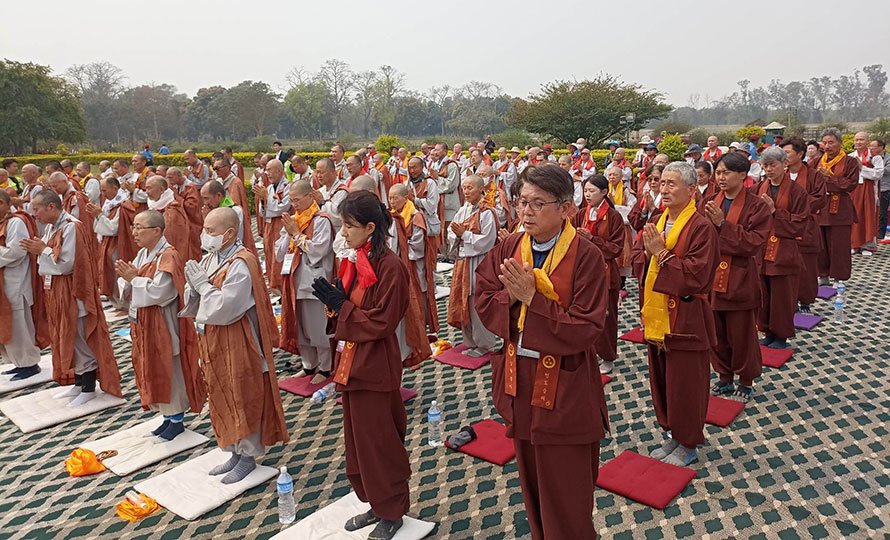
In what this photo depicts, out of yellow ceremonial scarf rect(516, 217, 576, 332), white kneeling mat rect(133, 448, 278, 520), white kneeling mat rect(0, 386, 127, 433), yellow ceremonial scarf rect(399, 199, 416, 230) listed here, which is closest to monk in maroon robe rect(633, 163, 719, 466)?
yellow ceremonial scarf rect(516, 217, 576, 332)

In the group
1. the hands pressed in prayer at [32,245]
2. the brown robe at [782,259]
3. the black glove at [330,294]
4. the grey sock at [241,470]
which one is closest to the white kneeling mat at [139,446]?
the grey sock at [241,470]

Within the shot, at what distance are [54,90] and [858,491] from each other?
44525 mm

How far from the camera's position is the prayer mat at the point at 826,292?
888cm

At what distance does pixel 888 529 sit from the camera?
12.7ft

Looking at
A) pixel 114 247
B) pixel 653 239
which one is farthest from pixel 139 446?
pixel 114 247

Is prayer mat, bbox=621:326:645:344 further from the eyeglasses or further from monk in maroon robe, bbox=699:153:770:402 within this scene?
the eyeglasses

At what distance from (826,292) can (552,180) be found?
7980mm

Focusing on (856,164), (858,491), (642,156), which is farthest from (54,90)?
(858,491)

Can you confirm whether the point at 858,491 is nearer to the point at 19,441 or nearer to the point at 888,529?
the point at 888,529

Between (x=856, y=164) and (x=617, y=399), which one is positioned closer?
(x=617, y=399)

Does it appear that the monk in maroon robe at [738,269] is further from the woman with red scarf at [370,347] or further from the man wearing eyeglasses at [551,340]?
the woman with red scarf at [370,347]

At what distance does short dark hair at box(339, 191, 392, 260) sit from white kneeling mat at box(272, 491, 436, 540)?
161 centimetres

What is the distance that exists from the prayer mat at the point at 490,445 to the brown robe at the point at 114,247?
23.2 ft

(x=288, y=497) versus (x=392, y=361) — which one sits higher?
(x=392, y=361)
